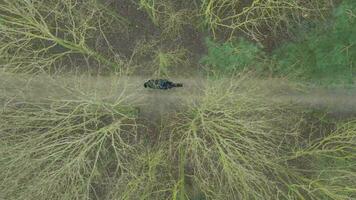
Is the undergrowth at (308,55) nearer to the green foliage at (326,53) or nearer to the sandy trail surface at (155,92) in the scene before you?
the green foliage at (326,53)

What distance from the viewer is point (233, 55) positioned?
28.3 feet

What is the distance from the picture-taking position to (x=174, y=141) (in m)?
8.95

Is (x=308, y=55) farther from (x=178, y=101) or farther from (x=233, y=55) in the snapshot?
(x=178, y=101)

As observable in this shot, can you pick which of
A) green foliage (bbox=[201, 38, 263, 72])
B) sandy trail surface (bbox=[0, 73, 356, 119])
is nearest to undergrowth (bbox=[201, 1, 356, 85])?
green foliage (bbox=[201, 38, 263, 72])

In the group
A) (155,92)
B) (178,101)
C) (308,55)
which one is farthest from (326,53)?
(155,92)

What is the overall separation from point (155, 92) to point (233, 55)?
6.15 feet

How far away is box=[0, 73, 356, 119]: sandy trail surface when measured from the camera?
920 centimetres

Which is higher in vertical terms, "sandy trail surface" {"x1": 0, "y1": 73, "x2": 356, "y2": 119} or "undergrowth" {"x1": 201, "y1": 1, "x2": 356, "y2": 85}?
"undergrowth" {"x1": 201, "y1": 1, "x2": 356, "y2": 85}

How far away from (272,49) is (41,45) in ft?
15.1

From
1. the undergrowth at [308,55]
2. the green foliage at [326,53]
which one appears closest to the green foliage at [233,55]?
the undergrowth at [308,55]

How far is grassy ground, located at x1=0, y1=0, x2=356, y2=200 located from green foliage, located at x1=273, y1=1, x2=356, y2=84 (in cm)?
2

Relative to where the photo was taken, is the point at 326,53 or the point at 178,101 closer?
the point at 326,53

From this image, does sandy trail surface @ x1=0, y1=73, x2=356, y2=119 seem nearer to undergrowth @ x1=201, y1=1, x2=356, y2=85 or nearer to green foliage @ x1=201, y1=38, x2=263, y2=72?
undergrowth @ x1=201, y1=1, x2=356, y2=85

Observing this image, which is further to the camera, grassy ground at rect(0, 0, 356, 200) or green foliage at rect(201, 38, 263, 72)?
green foliage at rect(201, 38, 263, 72)
